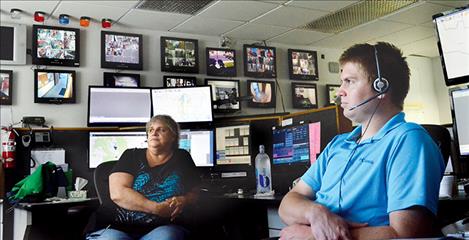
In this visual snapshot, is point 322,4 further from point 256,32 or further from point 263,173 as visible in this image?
point 263,173

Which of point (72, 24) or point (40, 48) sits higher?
point (72, 24)

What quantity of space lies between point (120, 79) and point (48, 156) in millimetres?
1145

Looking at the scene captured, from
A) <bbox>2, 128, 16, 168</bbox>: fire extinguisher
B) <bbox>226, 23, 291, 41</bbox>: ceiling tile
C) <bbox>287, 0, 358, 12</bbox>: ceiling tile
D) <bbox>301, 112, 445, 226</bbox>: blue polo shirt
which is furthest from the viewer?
<bbox>226, 23, 291, 41</bbox>: ceiling tile

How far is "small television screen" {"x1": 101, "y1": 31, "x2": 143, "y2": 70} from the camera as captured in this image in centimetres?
433

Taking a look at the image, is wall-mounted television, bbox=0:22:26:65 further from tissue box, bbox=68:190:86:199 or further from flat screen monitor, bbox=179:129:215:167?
flat screen monitor, bbox=179:129:215:167

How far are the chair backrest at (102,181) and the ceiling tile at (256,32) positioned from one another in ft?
8.51

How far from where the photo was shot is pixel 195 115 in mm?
3654

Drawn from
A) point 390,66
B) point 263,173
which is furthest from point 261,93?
point 390,66

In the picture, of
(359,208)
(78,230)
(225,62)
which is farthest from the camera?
(225,62)

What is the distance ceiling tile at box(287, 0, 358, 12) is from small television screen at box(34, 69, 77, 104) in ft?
7.02

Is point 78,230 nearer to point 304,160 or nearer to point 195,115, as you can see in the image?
point 195,115

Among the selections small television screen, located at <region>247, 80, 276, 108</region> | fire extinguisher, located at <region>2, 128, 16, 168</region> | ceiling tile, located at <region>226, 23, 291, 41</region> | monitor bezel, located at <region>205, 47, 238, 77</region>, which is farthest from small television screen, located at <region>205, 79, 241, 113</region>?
fire extinguisher, located at <region>2, 128, 16, 168</region>

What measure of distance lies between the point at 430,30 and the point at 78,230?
4.40m

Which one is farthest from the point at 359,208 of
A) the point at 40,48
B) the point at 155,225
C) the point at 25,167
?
the point at 40,48
